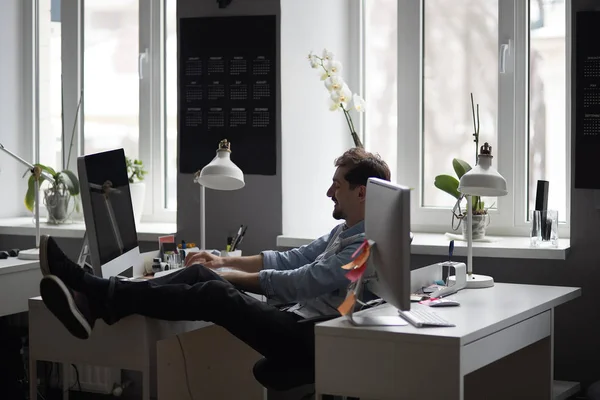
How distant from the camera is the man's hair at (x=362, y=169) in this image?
10.3 feet

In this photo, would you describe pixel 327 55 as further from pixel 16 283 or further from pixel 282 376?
pixel 16 283

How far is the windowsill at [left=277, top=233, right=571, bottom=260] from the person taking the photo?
11.5ft

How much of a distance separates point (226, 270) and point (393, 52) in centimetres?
142

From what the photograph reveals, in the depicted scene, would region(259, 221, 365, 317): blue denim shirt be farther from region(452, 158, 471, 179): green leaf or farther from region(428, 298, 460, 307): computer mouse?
region(452, 158, 471, 179): green leaf

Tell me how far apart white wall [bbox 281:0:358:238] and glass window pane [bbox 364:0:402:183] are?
0.29 ft

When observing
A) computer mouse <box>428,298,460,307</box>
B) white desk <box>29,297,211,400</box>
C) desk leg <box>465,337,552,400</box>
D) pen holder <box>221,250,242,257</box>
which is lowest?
desk leg <box>465,337,552,400</box>

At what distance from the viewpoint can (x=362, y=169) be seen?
3133 mm

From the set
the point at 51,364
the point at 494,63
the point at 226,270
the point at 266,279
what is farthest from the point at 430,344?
the point at 51,364

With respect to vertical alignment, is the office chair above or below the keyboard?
below

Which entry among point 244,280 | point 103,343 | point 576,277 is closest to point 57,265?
point 103,343

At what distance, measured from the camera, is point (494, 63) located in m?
3.98

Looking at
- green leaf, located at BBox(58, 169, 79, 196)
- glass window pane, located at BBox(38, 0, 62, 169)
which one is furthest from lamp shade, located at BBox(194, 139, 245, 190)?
→ glass window pane, located at BBox(38, 0, 62, 169)

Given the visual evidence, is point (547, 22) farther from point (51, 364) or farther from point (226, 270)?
point (51, 364)

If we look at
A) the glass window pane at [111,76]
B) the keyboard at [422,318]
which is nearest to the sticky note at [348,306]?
the keyboard at [422,318]
